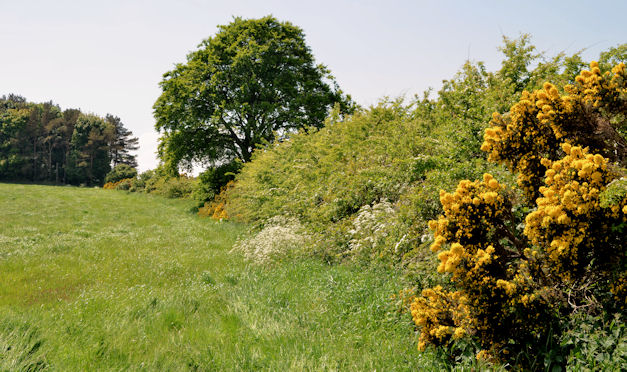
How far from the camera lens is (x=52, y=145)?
2243 inches

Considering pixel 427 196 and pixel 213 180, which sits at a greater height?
pixel 213 180

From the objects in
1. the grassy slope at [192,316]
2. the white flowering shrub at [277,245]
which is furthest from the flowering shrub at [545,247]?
the white flowering shrub at [277,245]

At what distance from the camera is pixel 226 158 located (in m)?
25.1

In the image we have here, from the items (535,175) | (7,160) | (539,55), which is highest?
(7,160)

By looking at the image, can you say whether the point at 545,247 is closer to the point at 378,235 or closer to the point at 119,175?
the point at 378,235

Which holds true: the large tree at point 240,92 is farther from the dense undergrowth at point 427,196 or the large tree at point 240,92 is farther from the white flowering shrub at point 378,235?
the white flowering shrub at point 378,235

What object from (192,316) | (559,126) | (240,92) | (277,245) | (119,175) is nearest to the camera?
(559,126)

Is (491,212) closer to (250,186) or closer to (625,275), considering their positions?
(625,275)

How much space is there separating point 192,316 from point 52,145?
66318mm

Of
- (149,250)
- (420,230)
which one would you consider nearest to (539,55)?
(420,230)

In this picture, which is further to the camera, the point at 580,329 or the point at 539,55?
the point at 539,55

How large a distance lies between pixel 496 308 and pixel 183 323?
3669mm

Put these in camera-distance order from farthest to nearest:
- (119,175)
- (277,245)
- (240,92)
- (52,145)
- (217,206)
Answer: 1. (52,145)
2. (119,175)
3. (240,92)
4. (217,206)
5. (277,245)

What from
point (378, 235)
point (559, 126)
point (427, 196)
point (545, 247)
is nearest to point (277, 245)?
point (378, 235)
